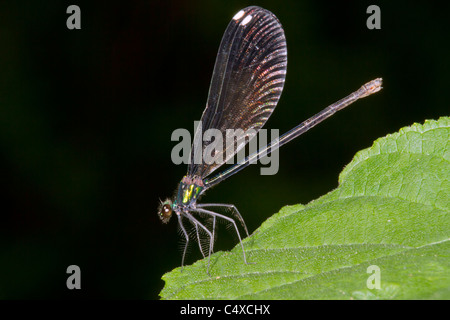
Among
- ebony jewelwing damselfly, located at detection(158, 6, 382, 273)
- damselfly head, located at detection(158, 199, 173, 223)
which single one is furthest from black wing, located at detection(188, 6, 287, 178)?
damselfly head, located at detection(158, 199, 173, 223)

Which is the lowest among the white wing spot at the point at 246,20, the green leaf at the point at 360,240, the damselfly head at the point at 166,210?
the green leaf at the point at 360,240

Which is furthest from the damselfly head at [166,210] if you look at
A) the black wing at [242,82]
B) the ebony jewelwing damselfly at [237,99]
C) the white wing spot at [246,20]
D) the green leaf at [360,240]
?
the white wing spot at [246,20]

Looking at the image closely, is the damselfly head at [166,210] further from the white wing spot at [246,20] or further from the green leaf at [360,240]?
the white wing spot at [246,20]

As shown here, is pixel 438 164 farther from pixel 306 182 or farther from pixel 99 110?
pixel 99 110

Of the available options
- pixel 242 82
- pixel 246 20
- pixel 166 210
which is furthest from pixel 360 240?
pixel 246 20

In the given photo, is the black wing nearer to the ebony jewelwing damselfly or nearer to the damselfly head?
the ebony jewelwing damselfly

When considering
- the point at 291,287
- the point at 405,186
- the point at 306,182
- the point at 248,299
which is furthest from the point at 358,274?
the point at 306,182
